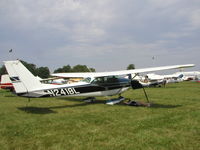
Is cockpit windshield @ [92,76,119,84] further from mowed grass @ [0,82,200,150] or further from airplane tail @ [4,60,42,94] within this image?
mowed grass @ [0,82,200,150]

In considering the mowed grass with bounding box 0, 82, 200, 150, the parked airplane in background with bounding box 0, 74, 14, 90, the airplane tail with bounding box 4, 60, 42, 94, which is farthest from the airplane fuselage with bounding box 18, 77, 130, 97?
the parked airplane in background with bounding box 0, 74, 14, 90

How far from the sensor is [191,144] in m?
3.88

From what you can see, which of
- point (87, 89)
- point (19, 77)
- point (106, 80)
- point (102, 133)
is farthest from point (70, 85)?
point (102, 133)

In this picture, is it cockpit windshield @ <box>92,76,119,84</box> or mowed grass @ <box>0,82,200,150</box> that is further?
cockpit windshield @ <box>92,76,119,84</box>

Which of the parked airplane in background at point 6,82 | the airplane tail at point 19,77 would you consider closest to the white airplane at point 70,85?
the airplane tail at point 19,77

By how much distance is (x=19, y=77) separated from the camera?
6.95 m

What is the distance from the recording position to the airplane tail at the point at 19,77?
6.83 m

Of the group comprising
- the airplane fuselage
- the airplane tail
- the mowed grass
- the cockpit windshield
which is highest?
the airplane tail

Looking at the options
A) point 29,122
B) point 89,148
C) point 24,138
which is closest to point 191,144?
point 89,148

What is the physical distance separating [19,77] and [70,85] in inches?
94.0

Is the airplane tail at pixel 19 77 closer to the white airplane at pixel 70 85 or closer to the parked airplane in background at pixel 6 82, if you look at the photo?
the white airplane at pixel 70 85

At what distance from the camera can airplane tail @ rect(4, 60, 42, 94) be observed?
683 cm

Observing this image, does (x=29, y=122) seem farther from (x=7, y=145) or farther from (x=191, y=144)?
(x=191, y=144)

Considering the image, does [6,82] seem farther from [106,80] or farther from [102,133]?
[102,133]
